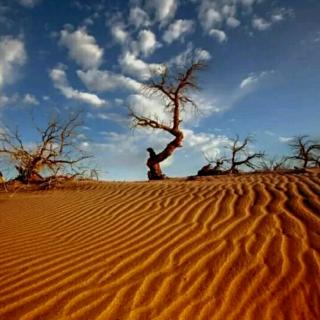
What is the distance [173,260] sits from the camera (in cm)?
407

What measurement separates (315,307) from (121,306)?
5.47ft

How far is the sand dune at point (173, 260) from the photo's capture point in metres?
3.21

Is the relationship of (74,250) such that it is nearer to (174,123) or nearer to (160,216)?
(160,216)

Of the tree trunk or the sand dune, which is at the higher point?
the tree trunk

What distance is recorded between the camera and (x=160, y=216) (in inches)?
233

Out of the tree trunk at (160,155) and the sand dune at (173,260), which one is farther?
the tree trunk at (160,155)

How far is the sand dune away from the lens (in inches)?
126

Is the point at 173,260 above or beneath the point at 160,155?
beneath

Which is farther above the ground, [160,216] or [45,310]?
[160,216]

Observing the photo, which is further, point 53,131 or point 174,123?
point 174,123

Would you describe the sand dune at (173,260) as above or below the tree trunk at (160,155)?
below

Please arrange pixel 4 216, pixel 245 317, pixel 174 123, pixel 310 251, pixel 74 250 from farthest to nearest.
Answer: pixel 174 123
pixel 4 216
pixel 74 250
pixel 310 251
pixel 245 317

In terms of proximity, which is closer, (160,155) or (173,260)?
(173,260)

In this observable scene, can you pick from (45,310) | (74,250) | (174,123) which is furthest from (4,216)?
(174,123)
